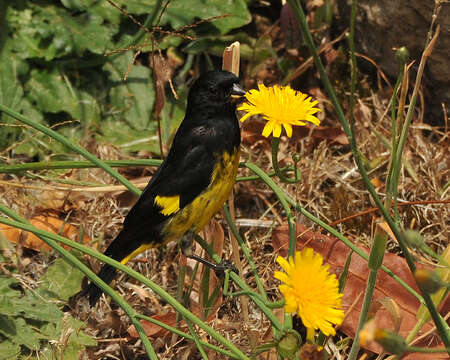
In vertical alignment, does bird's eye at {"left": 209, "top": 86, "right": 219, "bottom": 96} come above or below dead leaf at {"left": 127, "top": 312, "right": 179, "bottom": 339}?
above

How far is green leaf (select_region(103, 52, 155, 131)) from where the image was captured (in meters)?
3.86

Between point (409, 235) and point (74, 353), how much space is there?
5.21 ft

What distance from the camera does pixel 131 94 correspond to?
3.88m

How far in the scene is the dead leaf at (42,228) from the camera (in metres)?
3.07

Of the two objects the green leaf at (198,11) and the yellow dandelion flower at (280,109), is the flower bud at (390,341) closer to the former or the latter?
the yellow dandelion flower at (280,109)

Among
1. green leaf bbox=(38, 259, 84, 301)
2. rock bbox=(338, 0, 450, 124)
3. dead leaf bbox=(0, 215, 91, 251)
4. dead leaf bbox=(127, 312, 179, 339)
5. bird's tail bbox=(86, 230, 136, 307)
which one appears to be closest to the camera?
bird's tail bbox=(86, 230, 136, 307)

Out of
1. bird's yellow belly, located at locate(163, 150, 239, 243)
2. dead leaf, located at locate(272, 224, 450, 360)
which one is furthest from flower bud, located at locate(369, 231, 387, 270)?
bird's yellow belly, located at locate(163, 150, 239, 243)

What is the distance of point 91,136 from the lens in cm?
378

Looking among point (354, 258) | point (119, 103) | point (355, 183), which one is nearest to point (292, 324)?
point (354, 258)

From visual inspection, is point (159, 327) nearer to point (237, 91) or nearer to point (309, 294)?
point (237, 91)

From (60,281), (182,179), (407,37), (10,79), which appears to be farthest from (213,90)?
(10,79)

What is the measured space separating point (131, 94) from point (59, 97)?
0.40 m

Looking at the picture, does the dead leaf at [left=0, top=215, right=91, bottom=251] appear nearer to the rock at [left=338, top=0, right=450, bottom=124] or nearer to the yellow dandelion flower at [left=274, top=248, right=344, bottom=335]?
the yellow dandelion flower at [left=274, top=248, right=344, bottom=335]

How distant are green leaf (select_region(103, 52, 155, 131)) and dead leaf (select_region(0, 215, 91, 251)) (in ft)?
2.74
